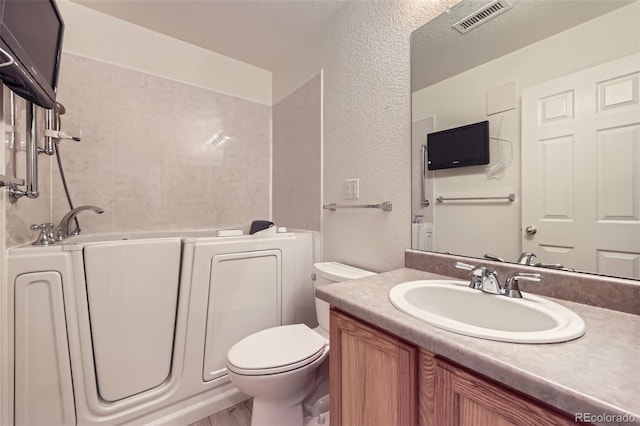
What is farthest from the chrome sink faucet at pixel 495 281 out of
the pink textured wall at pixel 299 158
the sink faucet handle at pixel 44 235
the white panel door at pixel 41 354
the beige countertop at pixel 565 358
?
the sink faucet handle at pixel 44 235

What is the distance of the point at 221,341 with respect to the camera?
1.52 metres

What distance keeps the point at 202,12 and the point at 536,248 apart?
2218 millimetres

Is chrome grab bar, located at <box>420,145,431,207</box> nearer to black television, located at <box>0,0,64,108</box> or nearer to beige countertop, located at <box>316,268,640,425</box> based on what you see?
beige countertop, located at <box>316,268,640,425</box>

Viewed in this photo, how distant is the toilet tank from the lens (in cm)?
138

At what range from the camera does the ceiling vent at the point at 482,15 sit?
39.1 inches

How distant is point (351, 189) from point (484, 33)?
0.90m

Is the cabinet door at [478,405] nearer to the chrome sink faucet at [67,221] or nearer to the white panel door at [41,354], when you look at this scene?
the white panel door at [41,354]

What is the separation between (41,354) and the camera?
1093mm

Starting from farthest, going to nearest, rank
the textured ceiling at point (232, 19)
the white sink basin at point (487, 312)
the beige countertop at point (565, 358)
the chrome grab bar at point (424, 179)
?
the textured ceiling at point (232, 19), the chrome grab bar at point (424, 179), the white sink basin at point (487, 312), the beige countertop at point (565, 358)

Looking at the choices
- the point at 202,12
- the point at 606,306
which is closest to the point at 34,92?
the point at 202,12

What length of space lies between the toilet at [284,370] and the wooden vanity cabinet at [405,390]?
12.6 inches

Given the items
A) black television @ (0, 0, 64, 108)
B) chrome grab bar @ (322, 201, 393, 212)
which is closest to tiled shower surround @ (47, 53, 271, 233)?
black television @ (0, 0, 64, 108)

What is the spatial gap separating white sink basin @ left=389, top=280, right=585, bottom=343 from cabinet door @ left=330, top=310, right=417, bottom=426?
112 millimetres

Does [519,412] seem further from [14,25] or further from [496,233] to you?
[14,25]
